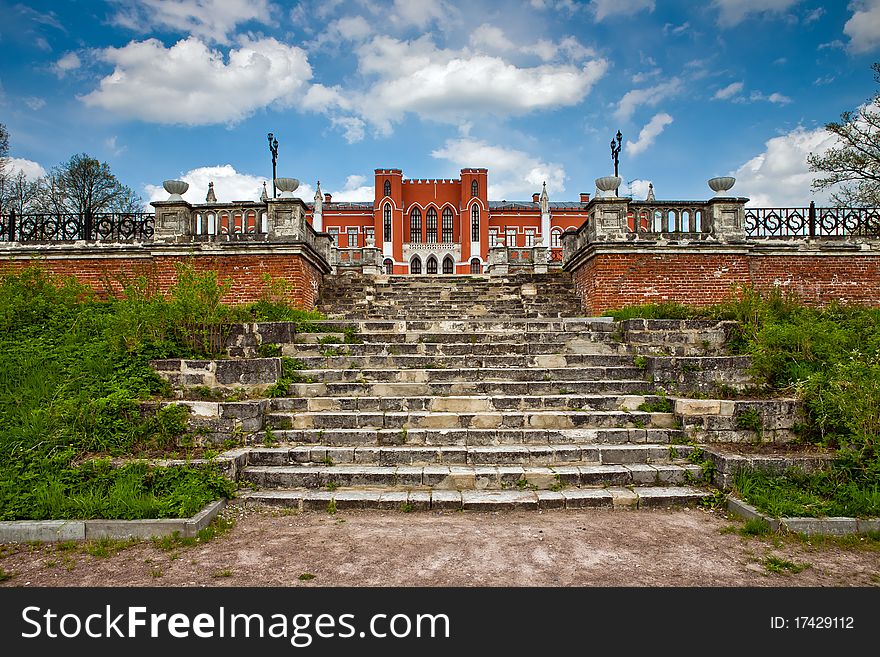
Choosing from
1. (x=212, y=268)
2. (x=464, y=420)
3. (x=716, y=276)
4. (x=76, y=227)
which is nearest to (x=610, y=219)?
(x=716, y=276)

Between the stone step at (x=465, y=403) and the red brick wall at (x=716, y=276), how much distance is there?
4867 millimetres

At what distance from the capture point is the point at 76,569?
3529 millimetres

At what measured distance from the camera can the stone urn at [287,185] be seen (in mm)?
10938

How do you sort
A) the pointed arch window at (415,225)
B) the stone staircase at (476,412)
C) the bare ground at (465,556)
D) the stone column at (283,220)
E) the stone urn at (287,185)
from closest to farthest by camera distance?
the bare ground at (465,556) < the stone staircase at (476,412) < the stone column at (283,220) < the stone urn at (287,185) < the pointed arch window at (415,225)

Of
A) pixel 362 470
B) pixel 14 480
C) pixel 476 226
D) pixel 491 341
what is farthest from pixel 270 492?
pixel 476 226

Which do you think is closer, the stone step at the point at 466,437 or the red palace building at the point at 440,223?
the stone step at the point at 466,437

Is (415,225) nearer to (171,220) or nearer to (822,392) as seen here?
(171,220)

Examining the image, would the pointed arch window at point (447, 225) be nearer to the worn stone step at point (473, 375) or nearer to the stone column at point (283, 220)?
the stone column at point (283, 220)

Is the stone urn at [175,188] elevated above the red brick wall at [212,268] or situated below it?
above

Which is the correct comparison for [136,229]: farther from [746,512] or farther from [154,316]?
[746,512]

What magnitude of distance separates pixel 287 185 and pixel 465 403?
743cm

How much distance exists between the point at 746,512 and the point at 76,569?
215 inches

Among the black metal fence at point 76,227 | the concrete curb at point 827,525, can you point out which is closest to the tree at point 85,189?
the black metal fence at point 76,227

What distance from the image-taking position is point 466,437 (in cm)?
571
